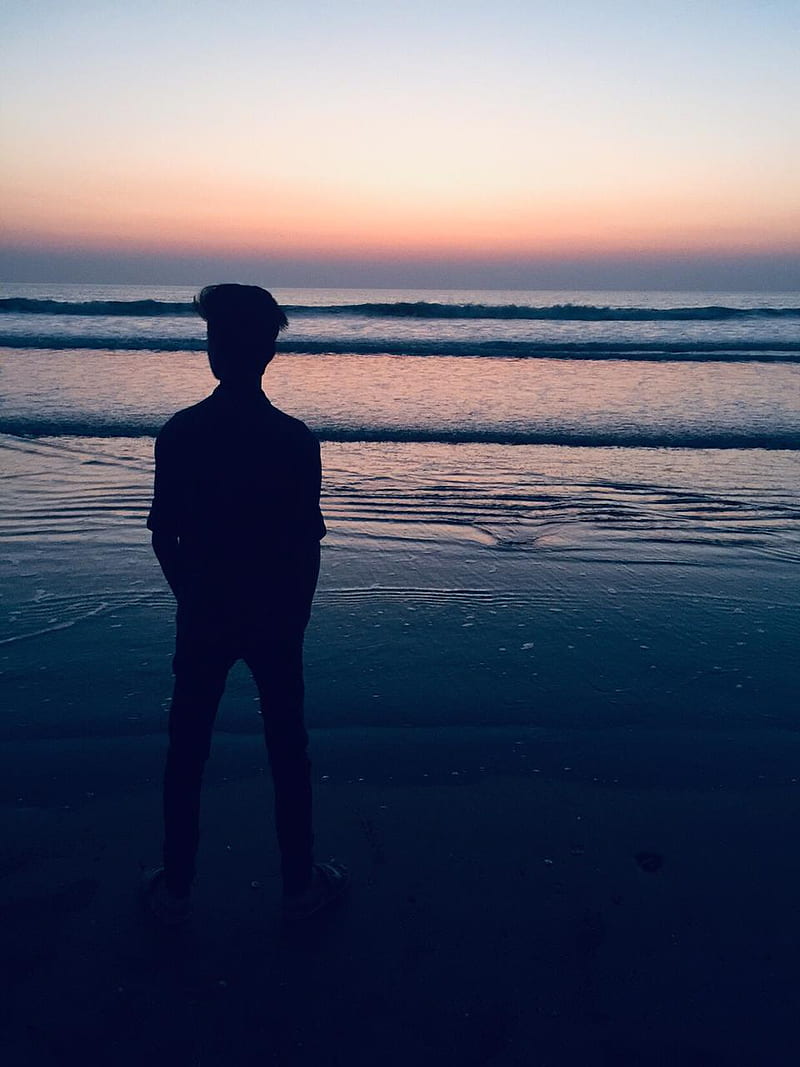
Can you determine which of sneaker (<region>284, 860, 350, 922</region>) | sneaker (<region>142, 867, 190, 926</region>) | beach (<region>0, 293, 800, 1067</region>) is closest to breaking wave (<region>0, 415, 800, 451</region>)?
beach (<region>0, 293, 800, 1067</region>)

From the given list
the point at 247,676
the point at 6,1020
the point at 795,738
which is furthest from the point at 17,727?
the point at 795,738

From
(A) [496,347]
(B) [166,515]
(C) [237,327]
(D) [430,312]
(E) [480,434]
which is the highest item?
(D) [430,312]

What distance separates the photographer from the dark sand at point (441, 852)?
2188 millimetres

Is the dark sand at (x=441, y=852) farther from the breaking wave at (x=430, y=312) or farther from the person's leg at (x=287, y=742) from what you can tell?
the breaking wave at (x=430, y=312)

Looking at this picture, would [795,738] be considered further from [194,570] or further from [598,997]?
[194,570]

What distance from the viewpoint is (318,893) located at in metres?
2.61

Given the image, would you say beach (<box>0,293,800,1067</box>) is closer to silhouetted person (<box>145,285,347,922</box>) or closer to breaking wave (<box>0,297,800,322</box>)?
silhouetted person (<box>145,285,347,922</box>)

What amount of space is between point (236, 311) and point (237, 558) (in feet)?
2.34

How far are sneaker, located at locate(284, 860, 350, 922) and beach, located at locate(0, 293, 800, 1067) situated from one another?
52 mm

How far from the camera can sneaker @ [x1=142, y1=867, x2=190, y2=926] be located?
8.29 ft

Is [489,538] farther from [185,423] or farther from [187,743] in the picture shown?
[185,423]

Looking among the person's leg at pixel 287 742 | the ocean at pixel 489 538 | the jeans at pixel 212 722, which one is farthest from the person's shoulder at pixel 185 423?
the ocean at pixel 489 538

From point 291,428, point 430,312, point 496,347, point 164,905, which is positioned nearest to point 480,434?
point 291,428

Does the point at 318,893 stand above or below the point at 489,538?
below
